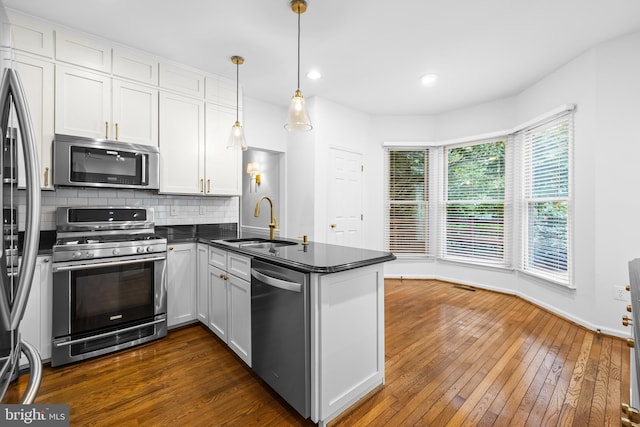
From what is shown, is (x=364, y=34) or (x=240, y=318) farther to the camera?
(x=364, y=34)

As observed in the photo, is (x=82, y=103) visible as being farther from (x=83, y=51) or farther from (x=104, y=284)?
(x=104, y=284)

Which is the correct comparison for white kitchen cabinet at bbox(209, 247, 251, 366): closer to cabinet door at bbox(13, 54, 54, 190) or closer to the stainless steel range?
the stainless steel range

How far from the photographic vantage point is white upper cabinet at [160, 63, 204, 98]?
3094 mm

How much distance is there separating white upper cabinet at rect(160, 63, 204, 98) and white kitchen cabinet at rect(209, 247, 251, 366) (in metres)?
1.78

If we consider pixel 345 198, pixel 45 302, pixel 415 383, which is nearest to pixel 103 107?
pixel 45 302

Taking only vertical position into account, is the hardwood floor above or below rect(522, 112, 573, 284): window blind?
below

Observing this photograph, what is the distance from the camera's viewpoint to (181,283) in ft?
9.86

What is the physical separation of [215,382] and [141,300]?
1122 millimetres

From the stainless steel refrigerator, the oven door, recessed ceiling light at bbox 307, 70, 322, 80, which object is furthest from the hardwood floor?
recessed ceiling light at bbox 307, 70, 322, 80

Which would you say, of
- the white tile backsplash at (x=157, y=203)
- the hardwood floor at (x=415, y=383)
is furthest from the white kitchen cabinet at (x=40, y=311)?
the white tile backsplash at (x=157, y=203)

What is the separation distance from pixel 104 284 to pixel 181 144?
1.54 metres

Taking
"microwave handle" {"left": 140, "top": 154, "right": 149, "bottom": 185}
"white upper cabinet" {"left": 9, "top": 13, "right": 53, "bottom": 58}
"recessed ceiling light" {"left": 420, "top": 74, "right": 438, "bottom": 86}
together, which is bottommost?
"microwave handle" {"left": 140, "top": 154, "right": 149, "bottom": 185}

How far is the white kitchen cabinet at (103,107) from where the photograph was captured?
254 cm

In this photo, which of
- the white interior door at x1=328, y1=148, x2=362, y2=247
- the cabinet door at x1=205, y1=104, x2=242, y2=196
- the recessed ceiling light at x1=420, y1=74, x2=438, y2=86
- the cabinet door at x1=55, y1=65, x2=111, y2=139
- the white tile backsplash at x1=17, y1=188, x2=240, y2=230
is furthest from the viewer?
the white interior door at x1=328, y1=148, x2=362, y2=247
